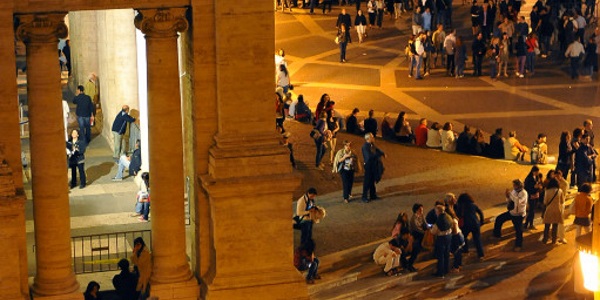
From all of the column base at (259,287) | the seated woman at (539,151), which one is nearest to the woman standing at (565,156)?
the seated woman at (539,151)

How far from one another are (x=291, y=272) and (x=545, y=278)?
7263 mm

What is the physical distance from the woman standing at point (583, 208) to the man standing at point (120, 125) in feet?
32.7

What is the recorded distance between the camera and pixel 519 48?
53844mm

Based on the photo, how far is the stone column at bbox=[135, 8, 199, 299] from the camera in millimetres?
28406

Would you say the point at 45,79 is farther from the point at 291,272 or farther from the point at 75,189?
the point at 75,189

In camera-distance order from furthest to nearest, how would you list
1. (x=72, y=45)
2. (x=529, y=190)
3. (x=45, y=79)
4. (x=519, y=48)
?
(x=519, y=48) < (x=72, y=45) < (x=529, y=190) < (x=45, y=79)

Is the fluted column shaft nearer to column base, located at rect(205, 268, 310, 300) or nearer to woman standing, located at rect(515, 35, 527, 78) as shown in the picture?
column base, located at rect(205, 268, 310, 300)

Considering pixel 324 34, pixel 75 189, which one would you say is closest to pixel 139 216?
pixel 75 189

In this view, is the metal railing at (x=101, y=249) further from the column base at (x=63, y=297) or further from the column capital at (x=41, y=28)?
the column capital at (x=41, y=28)

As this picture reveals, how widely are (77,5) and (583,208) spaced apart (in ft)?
41.5

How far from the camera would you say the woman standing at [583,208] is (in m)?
35.8

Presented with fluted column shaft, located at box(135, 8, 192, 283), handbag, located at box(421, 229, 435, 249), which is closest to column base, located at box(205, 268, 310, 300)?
fluted column shaft, located at box(135, 8, 192, 283)

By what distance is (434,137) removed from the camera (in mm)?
43406

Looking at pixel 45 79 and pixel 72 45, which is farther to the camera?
pixel 72 45
